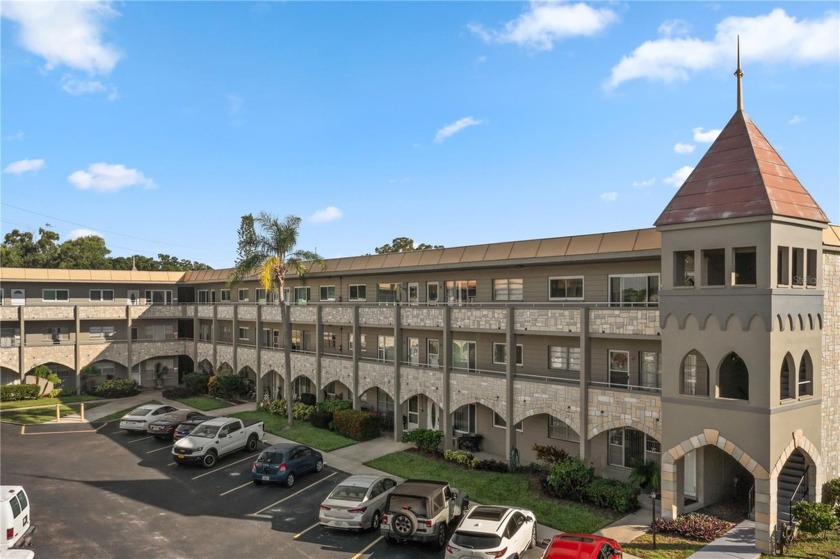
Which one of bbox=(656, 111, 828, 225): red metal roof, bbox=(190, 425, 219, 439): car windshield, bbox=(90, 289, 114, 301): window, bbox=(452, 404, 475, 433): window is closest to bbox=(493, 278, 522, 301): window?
bbox=(452, 404, 475, 433): window

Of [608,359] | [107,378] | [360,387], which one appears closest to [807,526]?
[608,359]

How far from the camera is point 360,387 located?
114 ft

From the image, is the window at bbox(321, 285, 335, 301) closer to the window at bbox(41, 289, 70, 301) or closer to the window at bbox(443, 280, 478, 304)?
the window at bbox(443, 280, 478, 304)

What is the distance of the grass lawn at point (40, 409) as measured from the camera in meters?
38.0

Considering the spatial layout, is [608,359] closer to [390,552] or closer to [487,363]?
[487,363]

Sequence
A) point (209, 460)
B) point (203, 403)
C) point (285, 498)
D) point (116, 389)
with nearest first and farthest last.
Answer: point (285, 498) → point (209, 460) → point (203, 403) → point (116, 389)

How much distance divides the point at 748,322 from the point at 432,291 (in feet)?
60.5

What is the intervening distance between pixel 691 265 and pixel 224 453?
23.9m

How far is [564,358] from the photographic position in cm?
2642

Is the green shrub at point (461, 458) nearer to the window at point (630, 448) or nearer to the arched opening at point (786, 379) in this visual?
the window at point (630, 448)

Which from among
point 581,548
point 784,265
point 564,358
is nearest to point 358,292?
point 564,358

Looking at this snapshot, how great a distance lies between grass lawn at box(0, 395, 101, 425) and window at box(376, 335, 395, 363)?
909 inches

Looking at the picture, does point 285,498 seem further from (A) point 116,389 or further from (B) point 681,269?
(A) point 116,389

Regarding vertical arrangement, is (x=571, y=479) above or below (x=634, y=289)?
below
